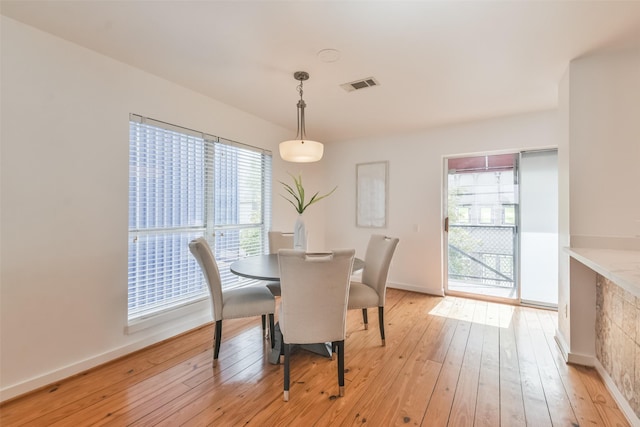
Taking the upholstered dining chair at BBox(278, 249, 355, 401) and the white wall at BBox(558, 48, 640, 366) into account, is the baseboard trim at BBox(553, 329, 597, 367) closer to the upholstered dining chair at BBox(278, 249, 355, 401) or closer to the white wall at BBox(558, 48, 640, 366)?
the white wall at BBox(558, 48, 640, 366)

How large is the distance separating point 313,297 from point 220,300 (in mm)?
877

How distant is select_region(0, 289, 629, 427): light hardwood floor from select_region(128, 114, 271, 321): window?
55 cm

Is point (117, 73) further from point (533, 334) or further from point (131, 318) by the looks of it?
point (533, 334)

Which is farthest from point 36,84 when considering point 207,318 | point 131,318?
point 207,318

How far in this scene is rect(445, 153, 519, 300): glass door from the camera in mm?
3852

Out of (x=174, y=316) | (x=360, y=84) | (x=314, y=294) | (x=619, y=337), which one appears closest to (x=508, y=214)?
(x=619, y=337)

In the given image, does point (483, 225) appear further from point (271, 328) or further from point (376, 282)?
point (271, 328)

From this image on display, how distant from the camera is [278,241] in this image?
136 inches

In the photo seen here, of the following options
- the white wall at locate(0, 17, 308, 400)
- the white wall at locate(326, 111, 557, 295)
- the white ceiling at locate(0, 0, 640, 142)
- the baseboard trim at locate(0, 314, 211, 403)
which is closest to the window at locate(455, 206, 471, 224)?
the white wall at locate(326, 111, 557, 295)

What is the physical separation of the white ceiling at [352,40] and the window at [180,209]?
1.97ft

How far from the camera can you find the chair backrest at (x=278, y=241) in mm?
3424

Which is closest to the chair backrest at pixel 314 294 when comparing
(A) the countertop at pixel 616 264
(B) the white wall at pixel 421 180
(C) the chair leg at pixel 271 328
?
(C) the chair leg at pixel 271 328

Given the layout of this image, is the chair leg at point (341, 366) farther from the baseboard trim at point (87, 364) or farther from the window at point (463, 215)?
the window at point (463, 215)

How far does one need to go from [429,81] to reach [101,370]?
146 inches
